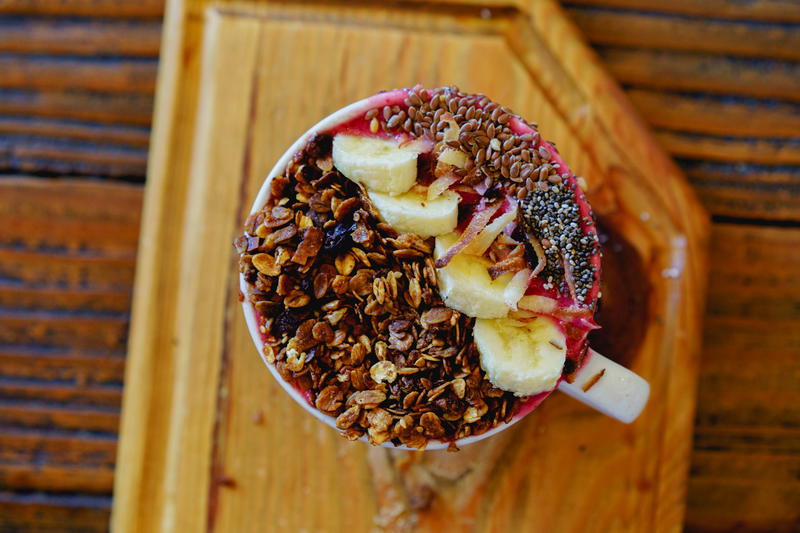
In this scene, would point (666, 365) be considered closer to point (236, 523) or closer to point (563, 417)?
point (563, 417)

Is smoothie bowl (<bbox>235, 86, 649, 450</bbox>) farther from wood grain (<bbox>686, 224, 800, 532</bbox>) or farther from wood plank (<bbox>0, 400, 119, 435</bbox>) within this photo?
wood plank (<bbox>0, 400, 119, 435</bbox>)

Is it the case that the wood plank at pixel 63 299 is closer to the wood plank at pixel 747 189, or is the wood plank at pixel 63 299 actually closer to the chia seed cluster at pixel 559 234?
the chia seed cluster at pixel 559 234

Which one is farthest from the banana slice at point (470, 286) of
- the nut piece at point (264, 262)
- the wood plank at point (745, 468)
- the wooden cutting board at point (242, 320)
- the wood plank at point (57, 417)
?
the wood plank at point (57, 417)

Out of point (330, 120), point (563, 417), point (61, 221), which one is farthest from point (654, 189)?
point (61, 221)

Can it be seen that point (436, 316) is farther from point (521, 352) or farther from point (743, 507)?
point (743, 507)

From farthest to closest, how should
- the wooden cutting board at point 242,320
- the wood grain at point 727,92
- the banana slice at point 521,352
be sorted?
the wood grain at point 727,92, the wooden cutting board at point 242,320, the banana slice at point 521,352

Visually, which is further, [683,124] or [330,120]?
[683,124]

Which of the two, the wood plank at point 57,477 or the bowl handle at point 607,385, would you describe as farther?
the wood plank at point 57,477
